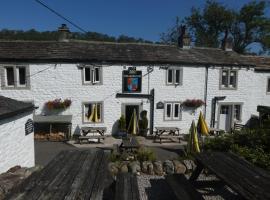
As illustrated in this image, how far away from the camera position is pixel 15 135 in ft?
28.8

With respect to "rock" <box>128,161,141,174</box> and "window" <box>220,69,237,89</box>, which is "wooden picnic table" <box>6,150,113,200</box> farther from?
"window" <box>220,69,237,89</box>

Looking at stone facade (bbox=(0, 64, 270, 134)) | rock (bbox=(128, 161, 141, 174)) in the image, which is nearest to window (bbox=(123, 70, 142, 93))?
stone facade (bbox=(0, 64, 270, 134))

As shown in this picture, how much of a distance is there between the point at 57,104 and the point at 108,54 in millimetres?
4917

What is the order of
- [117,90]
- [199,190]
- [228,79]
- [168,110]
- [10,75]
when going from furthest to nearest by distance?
1. [228,79]
2. [168,110]
3. [117,90]
4. [10,75]
5. [199,190]

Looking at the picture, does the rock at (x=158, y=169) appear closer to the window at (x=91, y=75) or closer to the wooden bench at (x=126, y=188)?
the wooden bench at (x=126, y=188)

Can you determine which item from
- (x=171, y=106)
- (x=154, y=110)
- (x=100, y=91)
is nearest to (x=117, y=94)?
(x=100, y=91)

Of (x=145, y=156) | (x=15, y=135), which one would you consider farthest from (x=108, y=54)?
(x=15, y=135)

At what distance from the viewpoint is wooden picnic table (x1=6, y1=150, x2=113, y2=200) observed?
13.1 feet

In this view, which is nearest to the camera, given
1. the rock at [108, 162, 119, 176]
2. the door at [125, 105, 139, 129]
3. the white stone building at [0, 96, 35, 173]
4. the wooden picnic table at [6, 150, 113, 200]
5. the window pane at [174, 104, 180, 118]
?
the wooden picnic table at [6, 150, 113, 200]

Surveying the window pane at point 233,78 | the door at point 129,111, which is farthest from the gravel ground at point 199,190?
the window pane at point 233,78

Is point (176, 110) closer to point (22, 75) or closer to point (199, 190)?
point (199, 190)

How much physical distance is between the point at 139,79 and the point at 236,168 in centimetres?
1193

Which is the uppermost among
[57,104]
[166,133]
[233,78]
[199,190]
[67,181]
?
[233,78]

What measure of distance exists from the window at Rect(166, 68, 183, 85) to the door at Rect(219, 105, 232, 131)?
4286 mm
